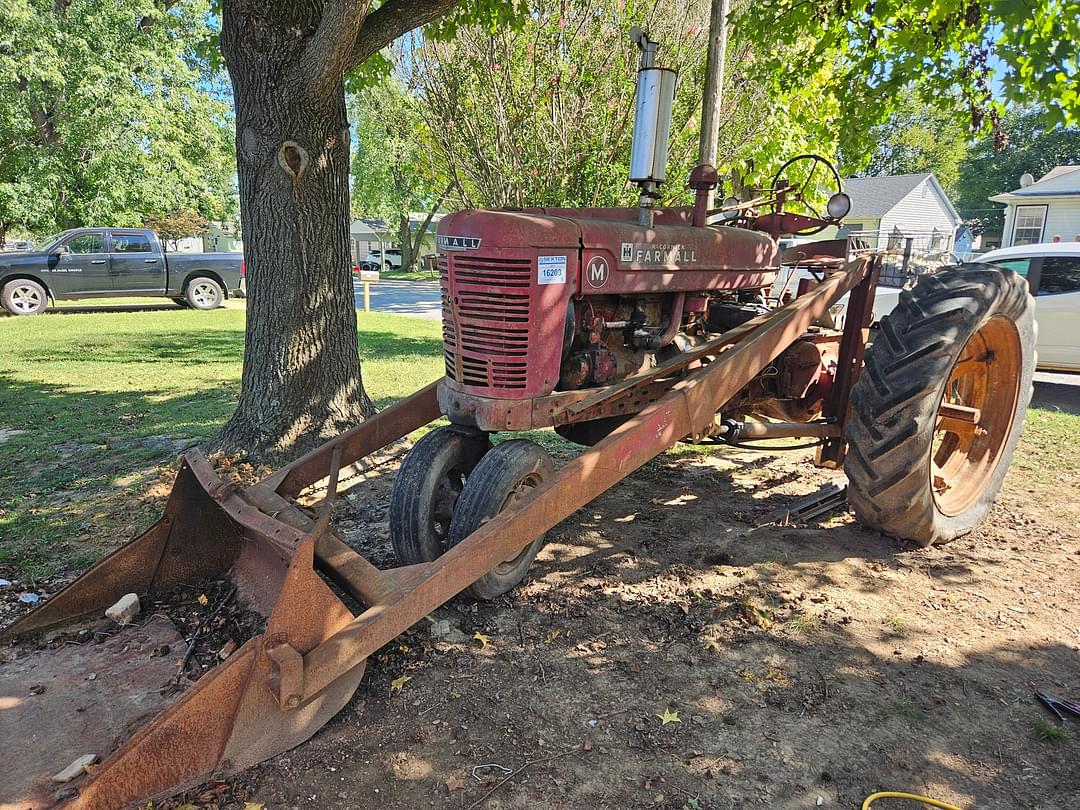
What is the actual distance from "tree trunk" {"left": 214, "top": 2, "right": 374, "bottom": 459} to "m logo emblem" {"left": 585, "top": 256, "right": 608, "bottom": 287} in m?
2.49

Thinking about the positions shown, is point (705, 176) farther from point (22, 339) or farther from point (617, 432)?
point (22, 339)

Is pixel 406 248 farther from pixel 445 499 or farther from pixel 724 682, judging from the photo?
pixel 724 682

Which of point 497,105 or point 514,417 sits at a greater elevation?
point 497,105

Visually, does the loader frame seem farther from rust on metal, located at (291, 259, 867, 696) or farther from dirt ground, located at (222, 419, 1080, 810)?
dirt ground, located at (222, 419, 1080, 810)

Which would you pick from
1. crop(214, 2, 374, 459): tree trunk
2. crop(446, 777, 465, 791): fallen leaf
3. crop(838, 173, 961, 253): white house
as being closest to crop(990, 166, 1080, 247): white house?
crop(838, 173, 961, 253): white house

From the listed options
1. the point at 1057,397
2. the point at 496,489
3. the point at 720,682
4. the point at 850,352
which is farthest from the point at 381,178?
the point at 720,682

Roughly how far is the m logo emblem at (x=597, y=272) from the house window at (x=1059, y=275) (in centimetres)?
815

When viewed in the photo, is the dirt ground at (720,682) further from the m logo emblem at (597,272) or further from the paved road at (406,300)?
the paved road at (406,300)

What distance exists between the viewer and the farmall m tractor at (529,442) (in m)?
2.36

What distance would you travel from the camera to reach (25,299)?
14586 millimetres

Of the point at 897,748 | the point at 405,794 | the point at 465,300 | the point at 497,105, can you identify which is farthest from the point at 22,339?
the point at 897,748

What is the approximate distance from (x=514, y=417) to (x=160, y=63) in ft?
72.9

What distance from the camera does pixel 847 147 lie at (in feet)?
25.2

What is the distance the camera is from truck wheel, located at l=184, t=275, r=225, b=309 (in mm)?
16500
